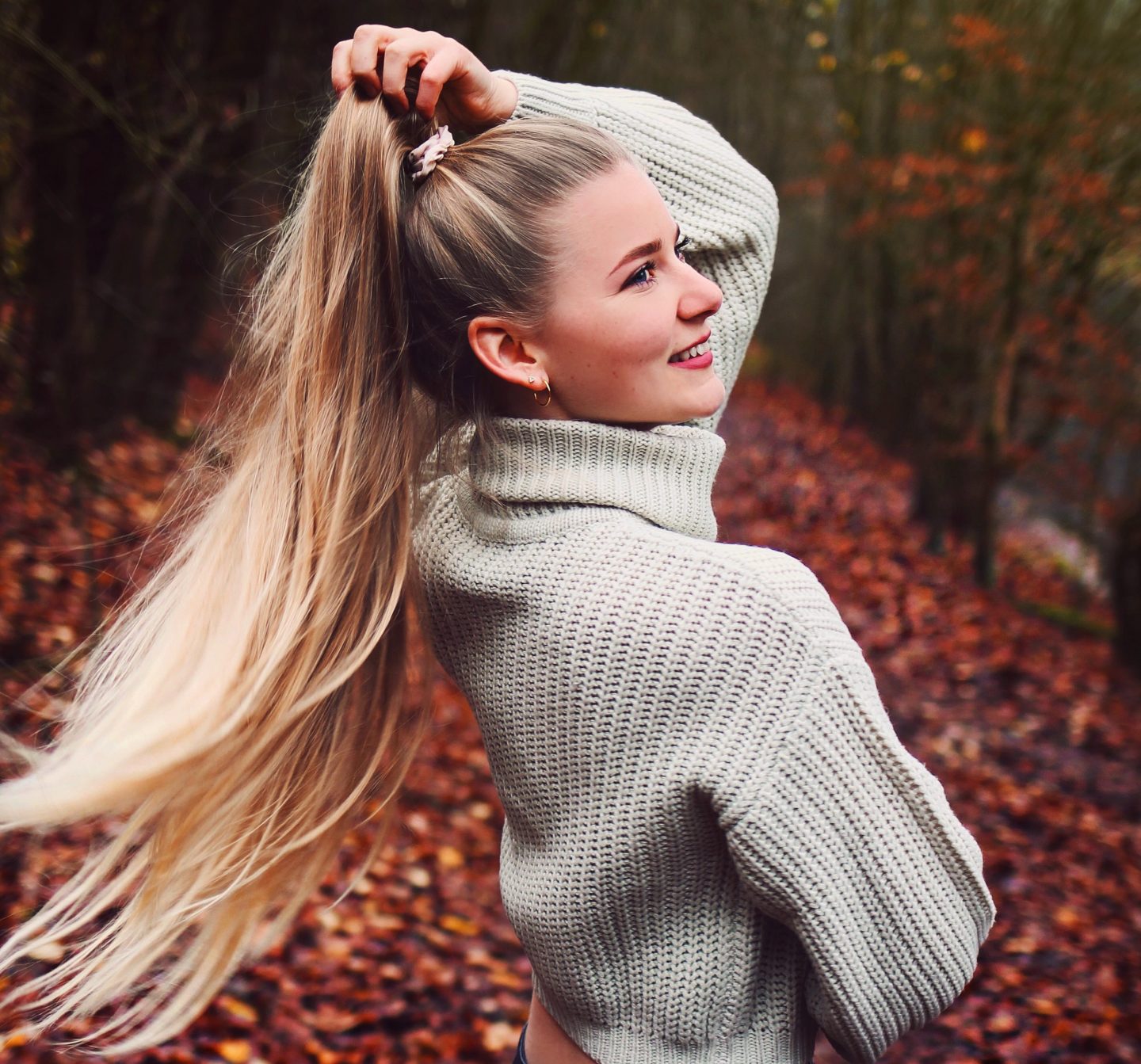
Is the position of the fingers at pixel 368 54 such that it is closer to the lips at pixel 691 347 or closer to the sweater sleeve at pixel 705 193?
the sweater sleeve at pixel 705 193

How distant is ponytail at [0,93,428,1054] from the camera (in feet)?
5.62

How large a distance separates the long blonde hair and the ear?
0.09ft

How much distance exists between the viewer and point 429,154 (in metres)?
1.64

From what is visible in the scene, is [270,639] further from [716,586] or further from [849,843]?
[849,843]

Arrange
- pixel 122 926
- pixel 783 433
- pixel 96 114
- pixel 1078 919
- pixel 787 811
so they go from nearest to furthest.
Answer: pixel 787 811 < pixel 122 926 < pixel 1078 919 < pixel 96 114 < pixel 783 433

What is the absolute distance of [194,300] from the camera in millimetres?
8414

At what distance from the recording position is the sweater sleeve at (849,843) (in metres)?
1.40

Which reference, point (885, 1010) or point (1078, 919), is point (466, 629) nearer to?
point (885, 1010)

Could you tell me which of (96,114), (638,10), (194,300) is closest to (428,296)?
(96,114)

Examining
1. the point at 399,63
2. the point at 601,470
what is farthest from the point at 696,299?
the point at 399,63

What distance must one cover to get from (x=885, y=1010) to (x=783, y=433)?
50.1 ft

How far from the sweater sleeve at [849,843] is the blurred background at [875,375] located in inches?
51.4

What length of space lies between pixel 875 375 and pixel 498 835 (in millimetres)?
11671

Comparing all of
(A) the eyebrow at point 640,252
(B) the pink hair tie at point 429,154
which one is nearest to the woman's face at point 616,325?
(A) the eyebrow at point 640,252
